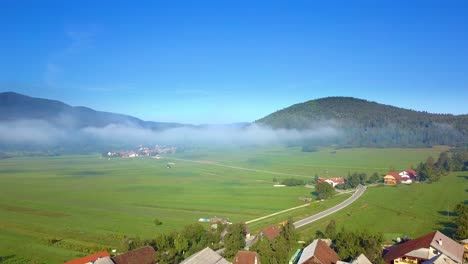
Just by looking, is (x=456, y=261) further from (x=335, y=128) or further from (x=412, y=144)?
(x=335, y=128)

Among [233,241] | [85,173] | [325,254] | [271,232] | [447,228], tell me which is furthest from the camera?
[85,173]

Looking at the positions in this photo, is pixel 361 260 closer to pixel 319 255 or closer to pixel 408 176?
pixel 319 255

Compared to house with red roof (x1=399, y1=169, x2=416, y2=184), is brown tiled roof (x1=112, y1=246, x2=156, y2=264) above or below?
below

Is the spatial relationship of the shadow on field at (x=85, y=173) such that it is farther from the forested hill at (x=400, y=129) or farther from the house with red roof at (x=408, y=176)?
the forested hill at (x=400, y=129)

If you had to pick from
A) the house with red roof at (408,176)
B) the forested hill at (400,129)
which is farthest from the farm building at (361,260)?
the forested hill at (400,129)

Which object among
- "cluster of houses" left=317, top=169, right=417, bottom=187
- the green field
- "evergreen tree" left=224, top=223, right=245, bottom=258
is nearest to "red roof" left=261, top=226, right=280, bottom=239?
"evergreen tree" left=224, top=223, right=245, bottom=258

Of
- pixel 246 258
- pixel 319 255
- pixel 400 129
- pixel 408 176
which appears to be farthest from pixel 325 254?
pixel 400 129

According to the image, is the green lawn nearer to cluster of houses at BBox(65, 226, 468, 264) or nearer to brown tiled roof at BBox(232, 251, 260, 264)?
cluster of houses at BBox(65, 226, 468, 264)
